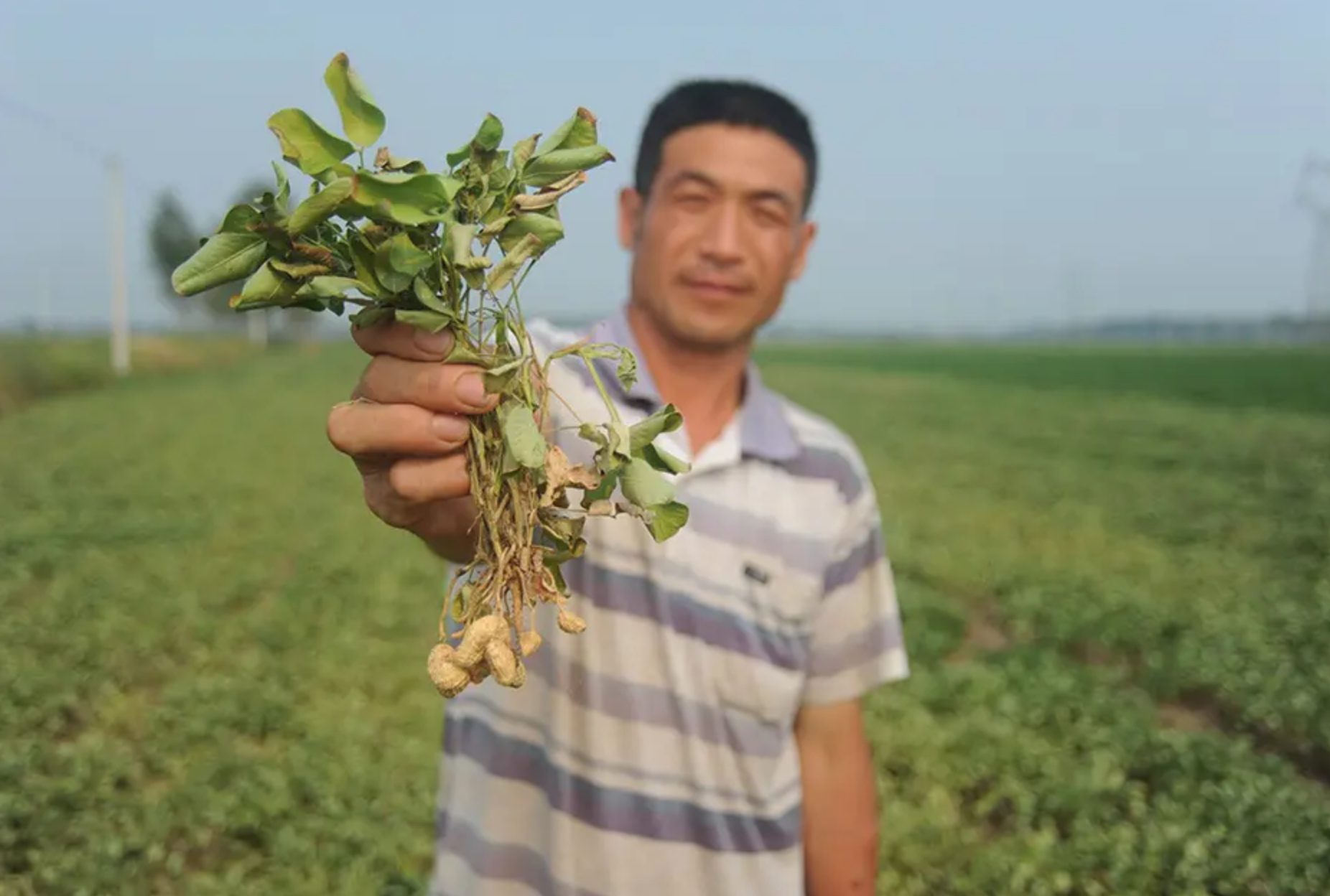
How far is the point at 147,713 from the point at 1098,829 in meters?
3.71

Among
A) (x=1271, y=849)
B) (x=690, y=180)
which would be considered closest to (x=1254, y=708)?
(x=1271, y=849)

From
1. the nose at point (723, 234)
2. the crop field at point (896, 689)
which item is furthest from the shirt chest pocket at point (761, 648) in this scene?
the crop field at point (896, 689)

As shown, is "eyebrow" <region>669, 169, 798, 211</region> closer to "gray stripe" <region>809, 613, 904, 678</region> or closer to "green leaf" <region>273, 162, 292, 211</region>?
"gray stripe" <region>809, 613, 904, 678</region>

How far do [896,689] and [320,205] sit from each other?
4289 millimetres

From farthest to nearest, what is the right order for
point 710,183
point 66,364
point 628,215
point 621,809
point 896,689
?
point 66,364 < point 896,689 < point 628,215 < point 710,183 < point 621,809

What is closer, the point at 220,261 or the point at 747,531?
the point at 220,261

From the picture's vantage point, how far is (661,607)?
175 cm

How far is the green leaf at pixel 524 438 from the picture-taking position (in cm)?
106

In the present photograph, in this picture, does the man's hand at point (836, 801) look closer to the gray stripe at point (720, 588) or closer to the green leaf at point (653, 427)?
the gray stripe at point (720, 588)

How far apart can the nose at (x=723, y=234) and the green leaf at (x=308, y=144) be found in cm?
97

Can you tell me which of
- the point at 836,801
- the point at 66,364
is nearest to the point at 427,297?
the point at 836,801

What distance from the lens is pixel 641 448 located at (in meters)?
1.16

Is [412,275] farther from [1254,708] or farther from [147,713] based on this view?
[1254,708]

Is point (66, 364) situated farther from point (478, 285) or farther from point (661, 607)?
point (478, 285)
